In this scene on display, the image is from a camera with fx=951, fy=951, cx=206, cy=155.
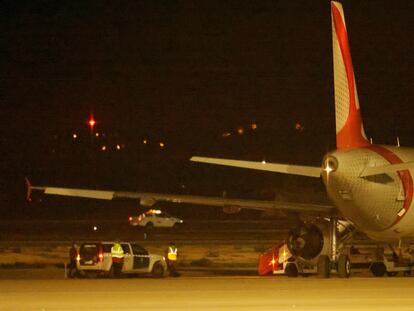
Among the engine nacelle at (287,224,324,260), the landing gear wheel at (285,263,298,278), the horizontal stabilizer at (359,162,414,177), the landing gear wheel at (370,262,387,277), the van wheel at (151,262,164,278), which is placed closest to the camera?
the horizontal stabilizer at (359,162,414,177)

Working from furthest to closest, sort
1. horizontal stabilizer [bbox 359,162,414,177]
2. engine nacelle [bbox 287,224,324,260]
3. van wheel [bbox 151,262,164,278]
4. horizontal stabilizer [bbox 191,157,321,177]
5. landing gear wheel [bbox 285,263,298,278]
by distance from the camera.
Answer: van wheel [bbox 151,262,164,278] < landing gear wheel [bbox 285,263,298,278] < engine nacelle [bbox 287,224,324,260] < horizontal stabilizer [bbox 191,157,321,177] < horizontal stabilizer [bbox 359,162,414,177]

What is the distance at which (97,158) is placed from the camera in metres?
129

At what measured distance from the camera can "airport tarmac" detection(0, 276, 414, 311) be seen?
1792 cm

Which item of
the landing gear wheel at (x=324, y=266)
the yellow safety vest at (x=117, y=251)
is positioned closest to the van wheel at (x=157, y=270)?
the yellow safety vest at (x=117, y=251)

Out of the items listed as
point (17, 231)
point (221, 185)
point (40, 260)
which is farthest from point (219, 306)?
point (221, 185)

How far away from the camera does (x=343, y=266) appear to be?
98.2ft

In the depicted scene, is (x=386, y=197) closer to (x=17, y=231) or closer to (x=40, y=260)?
(x=40, y=260)

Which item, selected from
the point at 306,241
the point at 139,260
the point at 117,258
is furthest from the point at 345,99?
the point at 117,258

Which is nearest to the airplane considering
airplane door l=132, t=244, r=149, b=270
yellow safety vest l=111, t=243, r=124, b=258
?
yellow safety vest l=111, t=243, r=124, b=258

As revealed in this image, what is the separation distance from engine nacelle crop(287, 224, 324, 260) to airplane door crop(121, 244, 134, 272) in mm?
5664

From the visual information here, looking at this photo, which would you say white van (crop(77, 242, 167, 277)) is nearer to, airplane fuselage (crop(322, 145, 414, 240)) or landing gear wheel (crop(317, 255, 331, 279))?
landing gear wheel (crop(317, 255, 331, 279))

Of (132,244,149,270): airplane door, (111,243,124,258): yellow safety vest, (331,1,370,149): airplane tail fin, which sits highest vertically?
(331,1,370,149): airplane tail fin

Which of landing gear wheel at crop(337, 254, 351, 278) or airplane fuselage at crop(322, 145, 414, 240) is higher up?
airplane fuselage at crop(322, 145, 414, 240)

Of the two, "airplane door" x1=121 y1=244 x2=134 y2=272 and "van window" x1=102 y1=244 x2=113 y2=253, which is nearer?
"van window" x1=102 y1=244 x2=113 y2=253
